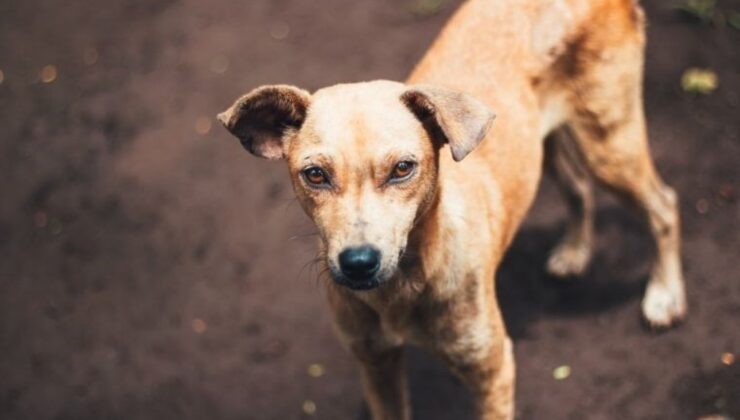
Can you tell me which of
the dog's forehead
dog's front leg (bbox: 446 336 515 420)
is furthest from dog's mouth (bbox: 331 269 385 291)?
dog's front leg (bbox: 446 336 515 420)

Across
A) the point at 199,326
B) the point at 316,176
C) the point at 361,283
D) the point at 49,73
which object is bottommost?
the point at 199,326

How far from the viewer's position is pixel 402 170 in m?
3.64

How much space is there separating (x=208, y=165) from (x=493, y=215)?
11.1 ft

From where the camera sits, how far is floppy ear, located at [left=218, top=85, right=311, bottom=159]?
3783 millimetres

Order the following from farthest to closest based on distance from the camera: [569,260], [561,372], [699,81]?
1. [699,81]
2. [569,260]
3. [561,372]

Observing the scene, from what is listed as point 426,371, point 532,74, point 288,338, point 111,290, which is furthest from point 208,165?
point 532,74

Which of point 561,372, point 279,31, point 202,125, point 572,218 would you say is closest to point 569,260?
point 572,218

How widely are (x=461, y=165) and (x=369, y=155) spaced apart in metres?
1.01

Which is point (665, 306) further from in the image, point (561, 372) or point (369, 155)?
point (369, 155)

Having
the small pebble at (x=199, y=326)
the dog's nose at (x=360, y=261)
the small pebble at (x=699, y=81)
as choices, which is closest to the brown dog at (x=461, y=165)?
the dog's nose at (x=360, y=261)

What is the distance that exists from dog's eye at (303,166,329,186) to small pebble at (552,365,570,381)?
99.9 inches

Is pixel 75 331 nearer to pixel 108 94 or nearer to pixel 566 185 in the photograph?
pixel 108 94

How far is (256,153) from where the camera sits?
3.99 m

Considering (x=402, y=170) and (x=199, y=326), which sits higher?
(x=402, y=170)
